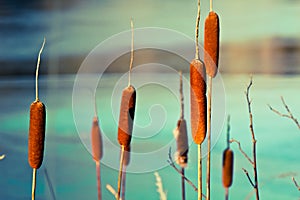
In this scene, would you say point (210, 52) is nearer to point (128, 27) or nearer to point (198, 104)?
point (198, 104)

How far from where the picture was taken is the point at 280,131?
1.64 meters

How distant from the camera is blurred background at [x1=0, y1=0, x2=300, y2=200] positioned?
167cm

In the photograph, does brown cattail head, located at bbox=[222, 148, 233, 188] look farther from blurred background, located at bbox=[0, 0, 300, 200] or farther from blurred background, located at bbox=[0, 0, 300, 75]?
blurred background, located at bbox=[0, 0, 300, 75]

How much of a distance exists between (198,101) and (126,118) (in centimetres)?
8

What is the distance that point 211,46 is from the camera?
54cm

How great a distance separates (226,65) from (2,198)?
858 mm

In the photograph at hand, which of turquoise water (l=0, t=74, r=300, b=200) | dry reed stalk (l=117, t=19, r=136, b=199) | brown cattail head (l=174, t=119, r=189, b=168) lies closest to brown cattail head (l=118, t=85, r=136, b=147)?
dry reed stalk (l=117, t=19, r=136, b=199)

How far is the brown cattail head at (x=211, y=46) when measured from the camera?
526 millimetres

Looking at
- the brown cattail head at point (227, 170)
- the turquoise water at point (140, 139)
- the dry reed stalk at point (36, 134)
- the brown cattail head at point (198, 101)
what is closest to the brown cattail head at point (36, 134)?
the dry reed stalk at point (36, 134)

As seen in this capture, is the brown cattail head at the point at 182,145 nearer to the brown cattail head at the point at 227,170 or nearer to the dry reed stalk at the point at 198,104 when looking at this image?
the brown cattail head at the point at 227,170

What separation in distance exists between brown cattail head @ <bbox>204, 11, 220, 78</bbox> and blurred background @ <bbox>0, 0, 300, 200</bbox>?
1004 millimetres

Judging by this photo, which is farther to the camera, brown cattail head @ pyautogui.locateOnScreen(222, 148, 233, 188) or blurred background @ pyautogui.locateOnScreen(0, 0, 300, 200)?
blurred background @ pyautogui.locateOnScreen(0, 0, 300, 200)

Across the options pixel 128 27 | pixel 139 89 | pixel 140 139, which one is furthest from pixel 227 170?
pixel 128 27

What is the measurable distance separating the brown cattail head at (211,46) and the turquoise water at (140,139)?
0.93 meters
